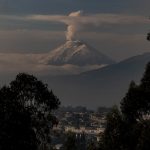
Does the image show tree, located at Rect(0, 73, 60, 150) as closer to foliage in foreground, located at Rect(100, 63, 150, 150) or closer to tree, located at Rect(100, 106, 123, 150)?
foliage in foreground, located at Rect(100, 63, 150, 150)

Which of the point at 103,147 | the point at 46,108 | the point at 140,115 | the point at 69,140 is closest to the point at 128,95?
the point at 140,115

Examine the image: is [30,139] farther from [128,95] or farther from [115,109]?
[115,109]

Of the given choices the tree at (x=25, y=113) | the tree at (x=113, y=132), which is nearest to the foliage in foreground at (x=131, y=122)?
the tree at (x=113, y=132)

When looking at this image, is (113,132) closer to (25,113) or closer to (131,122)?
(131,122)

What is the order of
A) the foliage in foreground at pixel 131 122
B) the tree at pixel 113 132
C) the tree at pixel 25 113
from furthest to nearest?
the tree at pixel 113 132 < the foliage in foreground at pixel 131 122 < the tree at pixel 25 113

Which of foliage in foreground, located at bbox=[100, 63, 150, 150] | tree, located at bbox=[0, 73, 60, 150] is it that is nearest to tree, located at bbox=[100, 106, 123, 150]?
foliage in foreground, located at bbox=[100, 63, 150, 150]

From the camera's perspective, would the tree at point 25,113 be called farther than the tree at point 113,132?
No

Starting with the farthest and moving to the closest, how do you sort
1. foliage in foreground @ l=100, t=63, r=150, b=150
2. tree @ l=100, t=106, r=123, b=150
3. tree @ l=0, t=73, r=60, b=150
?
tree @ l=100, t=106, r=123, b=150 → foliage in foreground @ l=100, t=63, r=150, b=150 → tree @ l=0, t=73, r=60, b=150

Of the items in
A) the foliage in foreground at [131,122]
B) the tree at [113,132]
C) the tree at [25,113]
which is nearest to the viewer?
the tree at [25,113]

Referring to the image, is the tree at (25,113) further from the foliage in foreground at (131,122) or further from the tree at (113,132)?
the tree at (113,132)
